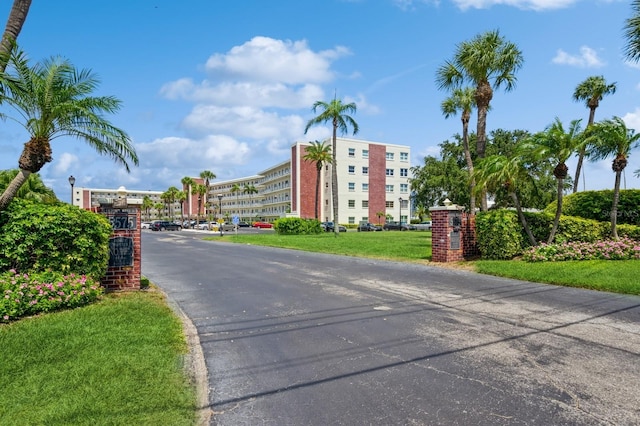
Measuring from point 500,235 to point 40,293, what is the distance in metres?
13.4

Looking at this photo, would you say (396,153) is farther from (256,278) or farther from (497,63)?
(256,278)

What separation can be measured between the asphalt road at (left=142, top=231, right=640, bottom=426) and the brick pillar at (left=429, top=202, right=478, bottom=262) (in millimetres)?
4714

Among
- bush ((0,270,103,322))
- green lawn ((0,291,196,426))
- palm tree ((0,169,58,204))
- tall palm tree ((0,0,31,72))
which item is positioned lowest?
green lawn ((0,291,196,426))

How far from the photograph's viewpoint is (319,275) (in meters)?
12.4

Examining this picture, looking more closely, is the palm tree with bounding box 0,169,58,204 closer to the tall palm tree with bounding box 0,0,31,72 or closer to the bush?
the tall palm tree with bounding box 0,0,31,72

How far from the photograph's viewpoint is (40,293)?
6988mm

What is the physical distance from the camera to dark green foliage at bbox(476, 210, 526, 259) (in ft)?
47.0

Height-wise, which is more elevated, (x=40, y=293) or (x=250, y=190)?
(x=250, y=190)

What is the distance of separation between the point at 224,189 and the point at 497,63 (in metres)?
112

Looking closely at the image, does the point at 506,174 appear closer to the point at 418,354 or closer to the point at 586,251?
the point at 586,251

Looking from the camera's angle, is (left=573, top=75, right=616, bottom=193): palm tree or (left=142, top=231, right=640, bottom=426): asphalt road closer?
(left=142, top=231, right=640, bottom=426): asphalt road

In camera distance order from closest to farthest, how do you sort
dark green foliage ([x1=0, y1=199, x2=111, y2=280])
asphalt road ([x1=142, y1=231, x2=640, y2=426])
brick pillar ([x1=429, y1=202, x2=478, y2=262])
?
asphalt road ([x1=142, y1=231, x2=640, y2=426]) < dark green foliage ([x1=0, y1=199, x2=111, y2=280]) < brick pillar ([x1=429, y1=202, x2=478, y2=262])

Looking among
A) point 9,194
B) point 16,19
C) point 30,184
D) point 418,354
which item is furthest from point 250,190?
point 418,354

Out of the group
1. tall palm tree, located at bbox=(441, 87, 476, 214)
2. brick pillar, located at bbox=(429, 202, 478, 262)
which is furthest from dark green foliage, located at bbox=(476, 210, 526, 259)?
tall palm tree, located at bbox=(441, 87, 476, 214)
